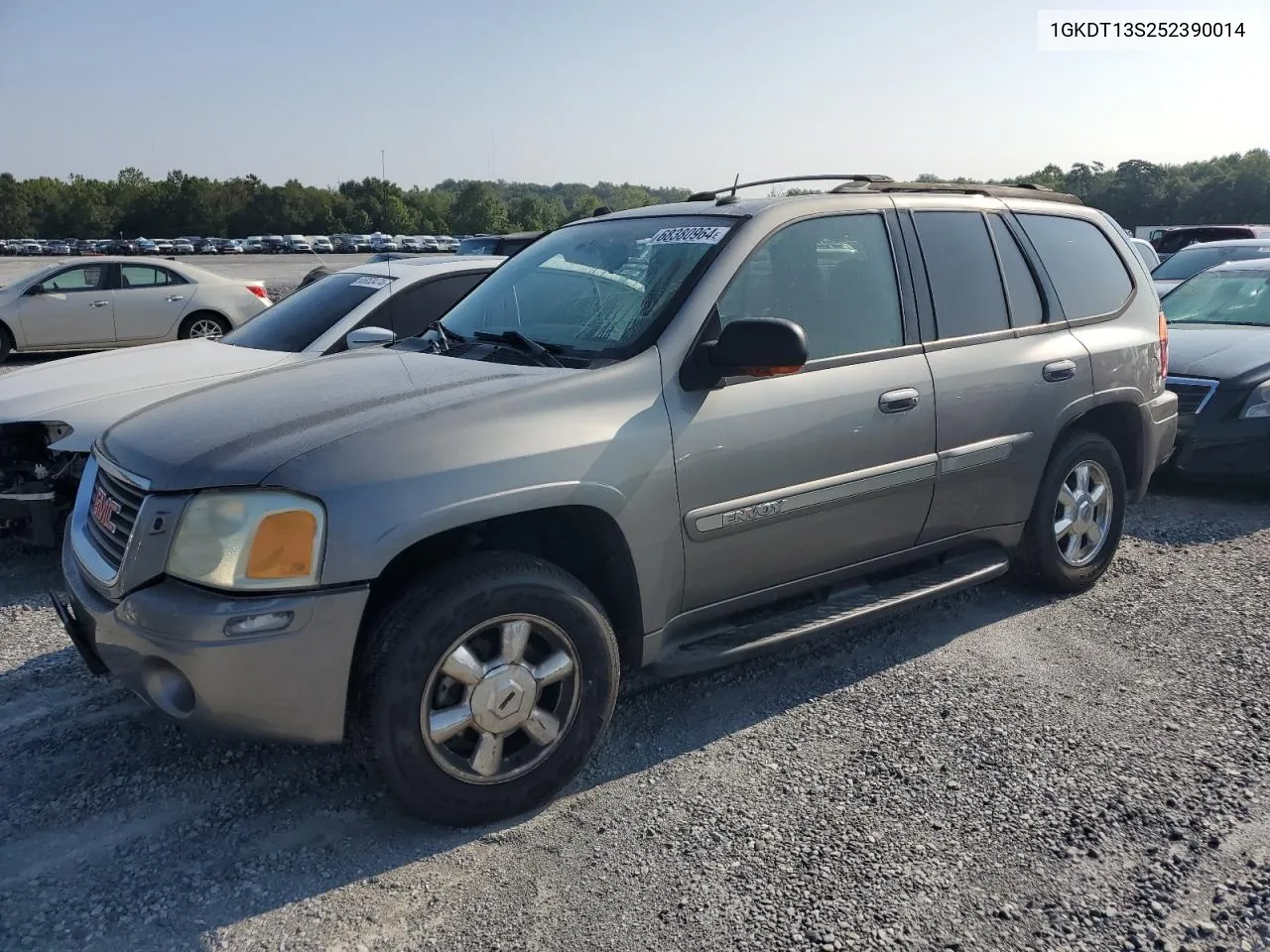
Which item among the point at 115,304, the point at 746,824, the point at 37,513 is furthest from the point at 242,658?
the point at 115,304

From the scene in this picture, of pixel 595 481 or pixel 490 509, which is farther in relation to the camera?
pixel 595 481

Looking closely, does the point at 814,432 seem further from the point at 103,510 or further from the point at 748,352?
the point at 103,510

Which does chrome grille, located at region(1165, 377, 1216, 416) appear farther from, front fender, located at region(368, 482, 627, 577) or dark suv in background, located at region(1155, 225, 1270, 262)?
dark suv in background, located at region(1155, 225, 1270, 262)

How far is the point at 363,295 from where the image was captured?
634 centimetres

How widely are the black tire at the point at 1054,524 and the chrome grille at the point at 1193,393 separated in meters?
2.12

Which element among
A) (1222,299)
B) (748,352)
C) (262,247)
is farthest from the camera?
(262,247)

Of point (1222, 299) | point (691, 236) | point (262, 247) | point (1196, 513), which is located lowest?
point (1196, 513)

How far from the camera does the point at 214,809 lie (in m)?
3.08

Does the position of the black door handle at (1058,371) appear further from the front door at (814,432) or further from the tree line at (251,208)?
the tree line at (251,208)

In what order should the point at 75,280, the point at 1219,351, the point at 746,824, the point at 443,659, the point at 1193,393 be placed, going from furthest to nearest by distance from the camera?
1. the point at 75,280
2. the point at 1219,351
3. the point at 1193,393
4. the point at 746,824
5. the point at 443,659

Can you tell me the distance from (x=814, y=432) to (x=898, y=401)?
480 mm

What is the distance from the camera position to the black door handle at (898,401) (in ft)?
12.4

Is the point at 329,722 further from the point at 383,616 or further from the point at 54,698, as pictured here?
the point at 54,698

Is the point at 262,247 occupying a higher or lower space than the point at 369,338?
higher
